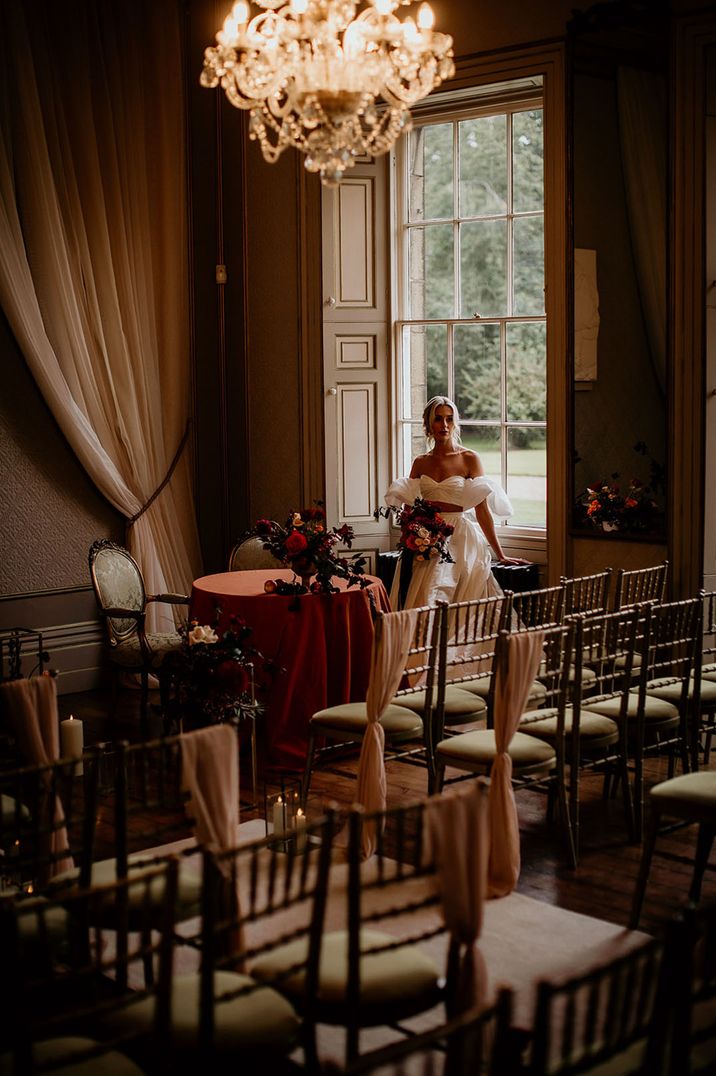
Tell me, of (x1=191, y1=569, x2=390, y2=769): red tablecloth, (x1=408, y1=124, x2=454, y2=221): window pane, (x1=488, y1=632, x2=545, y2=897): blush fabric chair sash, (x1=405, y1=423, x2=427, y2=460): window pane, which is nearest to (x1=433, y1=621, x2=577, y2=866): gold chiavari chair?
(x1=488, y1=632, x2=545, y2=897): blush fabric chair sash

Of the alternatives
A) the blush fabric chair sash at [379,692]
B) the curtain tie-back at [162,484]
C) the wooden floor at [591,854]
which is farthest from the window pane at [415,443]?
the blush fabric chair sash at [379,692]

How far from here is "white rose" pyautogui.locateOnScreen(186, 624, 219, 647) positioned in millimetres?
4727

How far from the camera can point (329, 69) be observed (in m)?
4.15

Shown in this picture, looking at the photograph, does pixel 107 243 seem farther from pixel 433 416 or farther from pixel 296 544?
pixel 296 544

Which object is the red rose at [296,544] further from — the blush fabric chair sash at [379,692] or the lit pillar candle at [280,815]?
the lit pillar candle at [280,815]

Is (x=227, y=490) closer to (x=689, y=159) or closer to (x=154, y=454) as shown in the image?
(x=154, y=454)

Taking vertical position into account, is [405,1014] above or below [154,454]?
below

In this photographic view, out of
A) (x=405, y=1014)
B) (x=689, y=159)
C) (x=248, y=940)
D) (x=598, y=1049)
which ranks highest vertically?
(x=689, y=159)

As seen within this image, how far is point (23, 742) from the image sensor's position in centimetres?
348

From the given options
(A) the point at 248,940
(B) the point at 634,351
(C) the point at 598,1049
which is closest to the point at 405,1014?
(C) the point at 598,1049

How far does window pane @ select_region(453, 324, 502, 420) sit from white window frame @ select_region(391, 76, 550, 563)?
0.06 m

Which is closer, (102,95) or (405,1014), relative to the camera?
(405,1014)

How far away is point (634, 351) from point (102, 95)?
3.48 meters

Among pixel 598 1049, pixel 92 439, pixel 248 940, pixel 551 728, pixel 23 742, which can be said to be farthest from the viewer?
pixel 92 439
